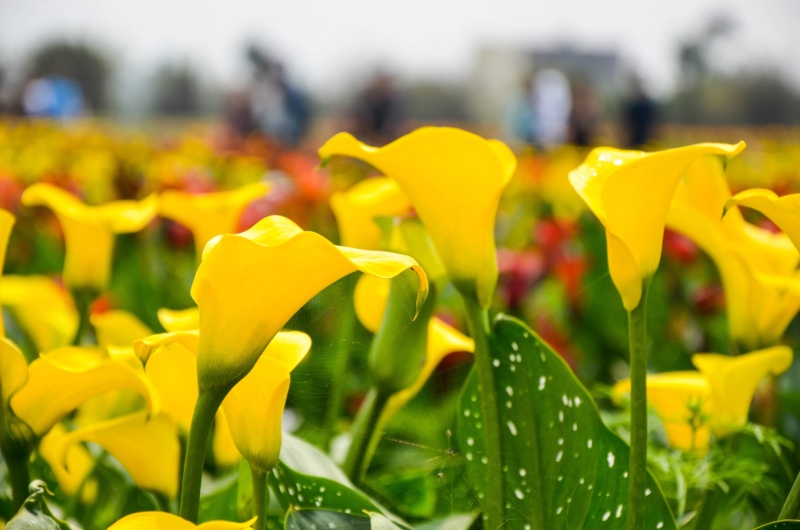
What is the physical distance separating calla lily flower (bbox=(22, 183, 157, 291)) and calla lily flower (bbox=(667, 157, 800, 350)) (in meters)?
0.42

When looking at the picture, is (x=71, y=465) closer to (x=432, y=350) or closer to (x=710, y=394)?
(x=432, y=350)

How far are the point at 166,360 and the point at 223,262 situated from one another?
5.6 inches

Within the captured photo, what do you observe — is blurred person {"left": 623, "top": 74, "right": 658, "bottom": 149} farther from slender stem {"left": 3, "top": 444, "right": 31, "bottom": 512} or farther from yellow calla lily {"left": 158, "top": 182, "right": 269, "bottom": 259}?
slender stem {"left": 3, "top": 444, "right": 31, "bottom": 512}

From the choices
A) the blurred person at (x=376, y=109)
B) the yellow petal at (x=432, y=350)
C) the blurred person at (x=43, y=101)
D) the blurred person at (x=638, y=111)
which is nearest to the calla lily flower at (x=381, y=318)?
the yellow petal at (x=432, y=350)

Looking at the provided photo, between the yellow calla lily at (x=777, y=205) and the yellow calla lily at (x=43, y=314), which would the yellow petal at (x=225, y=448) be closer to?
the yellow calla lily at (x=43, y=314)

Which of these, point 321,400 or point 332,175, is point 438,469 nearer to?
point 321,400

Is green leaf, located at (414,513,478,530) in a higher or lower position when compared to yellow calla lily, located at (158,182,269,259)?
lower

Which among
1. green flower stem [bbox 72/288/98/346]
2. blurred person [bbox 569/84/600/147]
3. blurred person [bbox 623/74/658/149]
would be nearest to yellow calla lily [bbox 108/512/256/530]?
green flower stem [bbox 72/288/98/346]

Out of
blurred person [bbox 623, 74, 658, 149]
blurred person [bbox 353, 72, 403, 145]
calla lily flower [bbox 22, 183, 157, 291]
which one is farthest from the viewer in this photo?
blurred person [bbox 623, 74, 658, 149]

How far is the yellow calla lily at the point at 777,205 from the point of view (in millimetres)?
406

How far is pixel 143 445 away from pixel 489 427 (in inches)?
8.5

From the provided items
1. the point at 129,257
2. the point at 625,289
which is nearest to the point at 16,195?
the point at 129,257

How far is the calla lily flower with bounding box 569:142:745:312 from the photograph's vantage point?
40 cm

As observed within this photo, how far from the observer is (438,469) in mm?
460
